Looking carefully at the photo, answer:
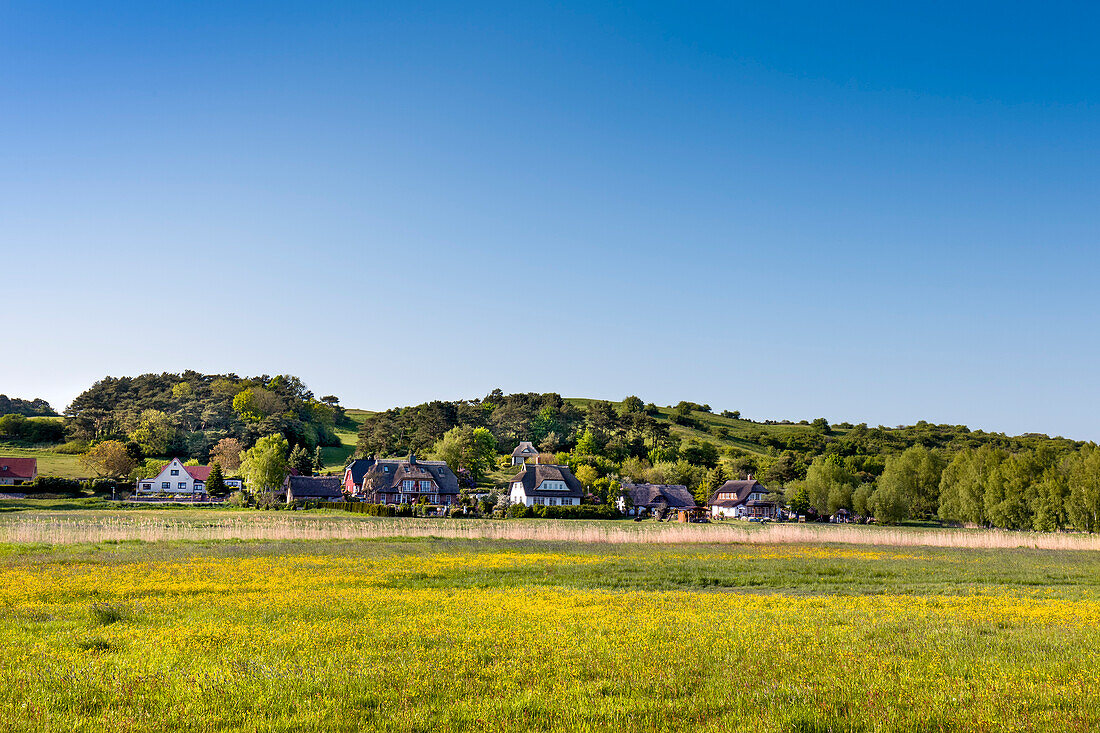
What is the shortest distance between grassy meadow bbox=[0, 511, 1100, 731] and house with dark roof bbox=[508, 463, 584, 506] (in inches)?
3603

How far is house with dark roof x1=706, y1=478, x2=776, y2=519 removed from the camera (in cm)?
12181

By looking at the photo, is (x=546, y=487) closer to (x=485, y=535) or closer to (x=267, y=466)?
(x=267, y=466)

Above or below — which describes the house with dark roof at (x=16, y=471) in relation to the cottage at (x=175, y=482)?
above

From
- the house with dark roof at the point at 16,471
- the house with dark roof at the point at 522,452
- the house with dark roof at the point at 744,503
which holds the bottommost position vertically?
the house with dark roof at the point at 744,503

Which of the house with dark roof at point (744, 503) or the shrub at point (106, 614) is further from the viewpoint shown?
the house with dark roof at point (744, 503)

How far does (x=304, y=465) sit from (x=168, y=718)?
144129 millimetres

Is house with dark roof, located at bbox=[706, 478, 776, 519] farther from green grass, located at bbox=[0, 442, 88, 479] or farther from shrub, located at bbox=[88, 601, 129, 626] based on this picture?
shrub, located at bbox=[88, 601, 129, 626]

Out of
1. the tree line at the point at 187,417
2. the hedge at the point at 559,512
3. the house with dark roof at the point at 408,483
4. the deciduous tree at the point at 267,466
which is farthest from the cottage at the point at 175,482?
the hedge at the point at 559,512

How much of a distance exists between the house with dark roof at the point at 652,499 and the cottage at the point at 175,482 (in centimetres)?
6542

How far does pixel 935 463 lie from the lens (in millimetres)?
108438

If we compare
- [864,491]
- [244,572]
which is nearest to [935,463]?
[864,491]

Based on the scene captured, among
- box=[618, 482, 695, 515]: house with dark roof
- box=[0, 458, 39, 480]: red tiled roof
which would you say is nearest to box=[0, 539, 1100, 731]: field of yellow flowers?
box=[618, 482, 695, 515]: house with dark roof

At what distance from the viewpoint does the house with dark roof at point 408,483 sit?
372 feet

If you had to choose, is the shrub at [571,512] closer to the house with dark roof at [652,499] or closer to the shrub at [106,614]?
the house with dark roof at [652,499]
